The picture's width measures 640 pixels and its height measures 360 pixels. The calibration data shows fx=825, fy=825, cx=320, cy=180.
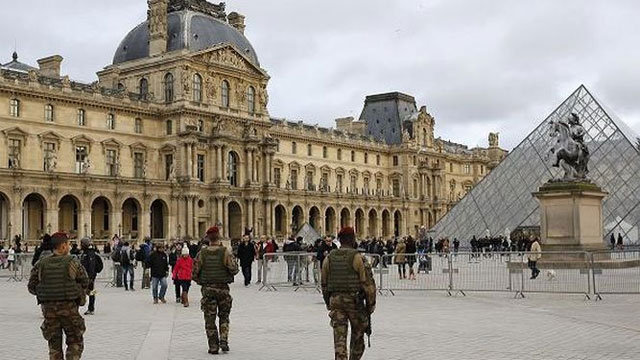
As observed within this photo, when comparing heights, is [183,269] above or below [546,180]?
below

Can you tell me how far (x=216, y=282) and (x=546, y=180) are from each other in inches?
1347

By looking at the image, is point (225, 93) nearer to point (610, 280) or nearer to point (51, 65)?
point (51, 65)

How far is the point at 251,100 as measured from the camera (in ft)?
221

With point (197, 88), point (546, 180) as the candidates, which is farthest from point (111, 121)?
point (546, 180)

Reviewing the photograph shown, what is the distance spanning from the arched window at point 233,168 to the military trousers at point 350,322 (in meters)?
55.7

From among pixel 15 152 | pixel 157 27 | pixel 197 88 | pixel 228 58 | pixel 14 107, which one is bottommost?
pixel 15 152

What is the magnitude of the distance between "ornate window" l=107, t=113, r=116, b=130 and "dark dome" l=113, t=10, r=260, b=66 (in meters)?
7.57

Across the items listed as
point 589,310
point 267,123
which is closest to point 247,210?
point 267,123

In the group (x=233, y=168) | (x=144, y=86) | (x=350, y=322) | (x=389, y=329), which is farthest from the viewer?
(x=233, y=168)

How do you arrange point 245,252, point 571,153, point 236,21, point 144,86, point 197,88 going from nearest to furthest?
point 245,252 < point 571,153 < point 197,88 < point 144,86 < point 236,21

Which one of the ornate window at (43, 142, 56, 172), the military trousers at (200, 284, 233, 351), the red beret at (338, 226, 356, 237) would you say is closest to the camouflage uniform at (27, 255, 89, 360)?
the military trousers at (200, 284, 233, 351)

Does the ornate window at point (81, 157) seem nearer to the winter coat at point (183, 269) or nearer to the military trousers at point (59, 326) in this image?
the winter coat at point (183, 269)

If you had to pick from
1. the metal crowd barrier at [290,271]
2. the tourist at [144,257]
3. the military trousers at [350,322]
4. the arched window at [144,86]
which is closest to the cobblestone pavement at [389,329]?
the military trousers at [350,322]

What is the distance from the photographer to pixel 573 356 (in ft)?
34.4
